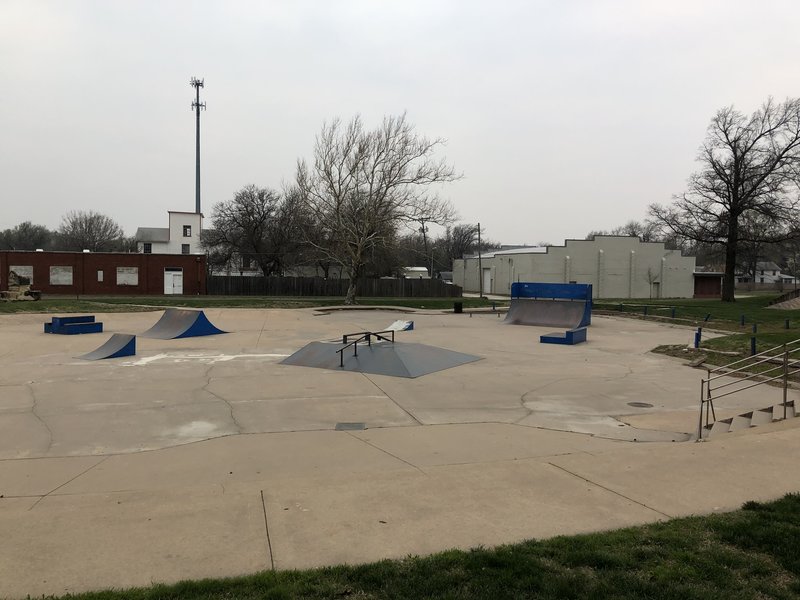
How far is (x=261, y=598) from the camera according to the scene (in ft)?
10.3

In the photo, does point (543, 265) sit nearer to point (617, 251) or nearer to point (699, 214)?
point (617, 251)

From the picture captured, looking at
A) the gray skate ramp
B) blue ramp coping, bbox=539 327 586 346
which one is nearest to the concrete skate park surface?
blue ramp coping, bbox=539 327 586 346

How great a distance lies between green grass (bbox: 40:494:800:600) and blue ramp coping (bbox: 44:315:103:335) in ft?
67.5

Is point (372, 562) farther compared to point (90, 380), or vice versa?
point (90, 380)

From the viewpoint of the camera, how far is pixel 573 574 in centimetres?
343

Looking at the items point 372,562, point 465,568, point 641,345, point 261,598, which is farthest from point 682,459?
point 641,345

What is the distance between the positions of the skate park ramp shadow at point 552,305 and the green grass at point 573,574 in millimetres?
22915

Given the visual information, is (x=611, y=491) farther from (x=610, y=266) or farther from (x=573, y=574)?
(x=610, y=266)

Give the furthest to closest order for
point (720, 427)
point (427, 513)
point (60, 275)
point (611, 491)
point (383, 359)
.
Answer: point (60, 275), point (383, 359), point (720, 427), point (611, 491), point (427, 513)

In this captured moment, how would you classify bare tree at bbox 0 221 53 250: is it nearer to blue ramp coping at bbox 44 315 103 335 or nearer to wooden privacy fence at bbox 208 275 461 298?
wooden privacy fence at bbox 208 275 461 298

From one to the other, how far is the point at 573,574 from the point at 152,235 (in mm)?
91024

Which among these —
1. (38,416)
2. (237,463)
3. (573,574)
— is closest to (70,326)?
(38,416)

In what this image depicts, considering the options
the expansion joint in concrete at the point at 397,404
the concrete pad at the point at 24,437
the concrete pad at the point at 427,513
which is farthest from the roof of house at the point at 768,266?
the concrete pad at the point at 24,437

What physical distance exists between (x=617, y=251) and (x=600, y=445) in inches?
2397
